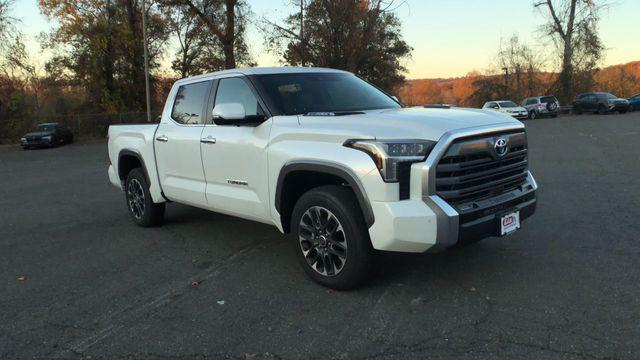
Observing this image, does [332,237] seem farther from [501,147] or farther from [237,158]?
[501,147]

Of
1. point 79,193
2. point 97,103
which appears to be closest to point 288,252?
point 79,193

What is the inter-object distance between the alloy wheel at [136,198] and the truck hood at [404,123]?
128 inches

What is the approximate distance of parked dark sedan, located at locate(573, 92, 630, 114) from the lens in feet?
114

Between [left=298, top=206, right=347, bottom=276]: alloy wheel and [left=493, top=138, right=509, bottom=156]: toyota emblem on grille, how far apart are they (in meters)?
1.36

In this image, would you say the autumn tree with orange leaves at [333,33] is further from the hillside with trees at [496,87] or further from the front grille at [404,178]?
the front grille at [404,178]

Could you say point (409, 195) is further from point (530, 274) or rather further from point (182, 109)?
point (182, 109)

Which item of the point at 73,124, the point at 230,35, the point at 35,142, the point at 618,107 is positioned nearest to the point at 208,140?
the point at 35,142

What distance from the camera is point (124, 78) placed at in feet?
119

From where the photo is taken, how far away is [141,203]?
22.3 ft

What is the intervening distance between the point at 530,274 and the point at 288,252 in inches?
91.2

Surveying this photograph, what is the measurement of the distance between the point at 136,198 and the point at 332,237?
3.72 meters

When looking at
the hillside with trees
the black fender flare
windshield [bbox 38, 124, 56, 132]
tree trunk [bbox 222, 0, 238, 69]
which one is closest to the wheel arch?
the black fender flare

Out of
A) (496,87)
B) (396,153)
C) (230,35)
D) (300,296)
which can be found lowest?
(300,296)

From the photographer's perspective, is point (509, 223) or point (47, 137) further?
point (47, 137)
